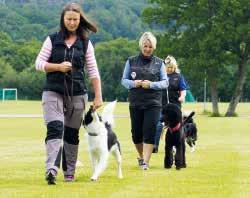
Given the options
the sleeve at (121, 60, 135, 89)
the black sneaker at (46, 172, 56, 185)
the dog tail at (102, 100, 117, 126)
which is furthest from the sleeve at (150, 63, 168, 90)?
the black sneaker at (46, 172, 56, 185)

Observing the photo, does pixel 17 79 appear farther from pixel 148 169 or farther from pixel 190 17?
pixel 148 169

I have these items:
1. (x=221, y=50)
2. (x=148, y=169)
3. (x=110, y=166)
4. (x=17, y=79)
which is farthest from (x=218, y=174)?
(x=17, y=79)

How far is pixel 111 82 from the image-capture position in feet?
402

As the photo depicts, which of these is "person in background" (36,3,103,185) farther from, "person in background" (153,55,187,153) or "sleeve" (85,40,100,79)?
"person in background" (153,55,187,153)

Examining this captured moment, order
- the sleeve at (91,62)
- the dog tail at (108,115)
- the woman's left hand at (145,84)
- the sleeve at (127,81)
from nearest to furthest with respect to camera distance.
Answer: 1. the sleeve at (91,62)
2. the dog tail at (108,115)
3. the woman's left hand at (145,84)
4. the sleeve at (127,81)

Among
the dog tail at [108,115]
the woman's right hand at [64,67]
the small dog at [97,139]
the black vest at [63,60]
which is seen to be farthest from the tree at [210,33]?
the woman's right hand at [64,67]

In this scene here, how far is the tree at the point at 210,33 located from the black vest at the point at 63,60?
1800 inches

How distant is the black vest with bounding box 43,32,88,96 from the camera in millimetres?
10492

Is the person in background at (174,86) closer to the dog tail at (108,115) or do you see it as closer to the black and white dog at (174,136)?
the black and white dog at (174,136)

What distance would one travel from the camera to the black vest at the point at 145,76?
13375mm

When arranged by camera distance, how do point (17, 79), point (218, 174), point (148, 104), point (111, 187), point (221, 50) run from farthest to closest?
point (17, 79)
point (221, 50)
point (148, 104)
point (218, 174)
point (111, 187)

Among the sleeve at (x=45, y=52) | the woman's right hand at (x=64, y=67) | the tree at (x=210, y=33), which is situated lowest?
the tree at (x=210, y=33)

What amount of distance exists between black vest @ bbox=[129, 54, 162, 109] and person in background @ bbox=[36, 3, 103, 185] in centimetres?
260

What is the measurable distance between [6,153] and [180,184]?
302 inches
